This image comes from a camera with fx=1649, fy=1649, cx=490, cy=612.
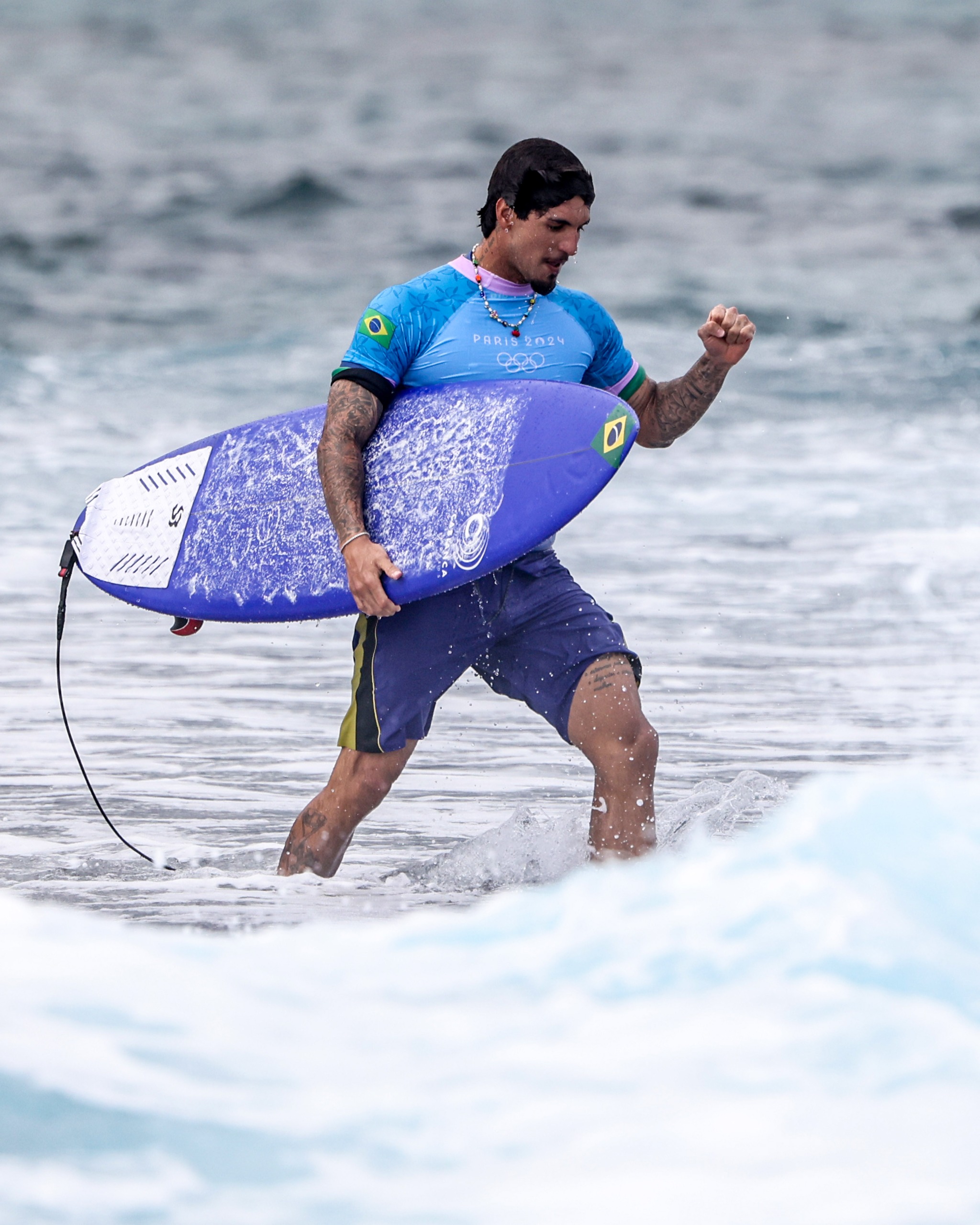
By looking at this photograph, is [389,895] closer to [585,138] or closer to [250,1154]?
[250,1154]

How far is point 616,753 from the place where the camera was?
3.45 m

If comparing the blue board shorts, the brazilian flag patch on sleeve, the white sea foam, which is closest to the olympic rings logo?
the brazilian flag patch on sleeve

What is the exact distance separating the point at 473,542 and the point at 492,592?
13 cm

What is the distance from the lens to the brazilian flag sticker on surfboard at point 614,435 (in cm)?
357

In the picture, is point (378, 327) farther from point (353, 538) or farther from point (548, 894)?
point (548, 894)

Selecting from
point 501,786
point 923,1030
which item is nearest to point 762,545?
point 501,786

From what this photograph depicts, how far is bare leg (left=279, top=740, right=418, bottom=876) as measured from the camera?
3551mm

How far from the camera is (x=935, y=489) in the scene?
10.9 meters

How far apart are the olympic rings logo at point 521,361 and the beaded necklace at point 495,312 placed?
0.15ft

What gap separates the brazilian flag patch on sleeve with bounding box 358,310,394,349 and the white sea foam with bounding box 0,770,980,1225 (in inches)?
52.5

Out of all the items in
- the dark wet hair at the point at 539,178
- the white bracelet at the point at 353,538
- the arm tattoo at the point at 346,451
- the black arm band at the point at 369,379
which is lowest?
the white bracelet at the point at 353,538

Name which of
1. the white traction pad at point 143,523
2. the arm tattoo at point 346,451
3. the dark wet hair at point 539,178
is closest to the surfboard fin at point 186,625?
the white traction pad at point 143,523

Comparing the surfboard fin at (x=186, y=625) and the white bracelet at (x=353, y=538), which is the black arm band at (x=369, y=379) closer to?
the white bracelet at (x=353, y=538)

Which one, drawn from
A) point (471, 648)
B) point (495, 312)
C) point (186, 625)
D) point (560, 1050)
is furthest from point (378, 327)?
point (560, 1050)
